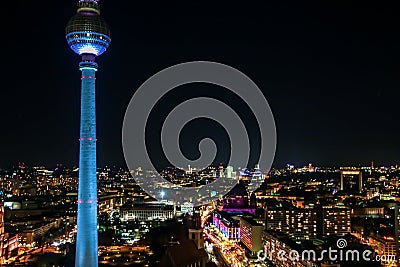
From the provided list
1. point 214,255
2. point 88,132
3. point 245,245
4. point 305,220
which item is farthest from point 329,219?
point 88,132

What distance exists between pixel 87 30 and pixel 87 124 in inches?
91.6

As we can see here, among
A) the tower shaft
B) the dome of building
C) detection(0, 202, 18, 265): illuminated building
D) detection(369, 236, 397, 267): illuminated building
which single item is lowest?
detection(369, 236, 397, 267): illuminated building

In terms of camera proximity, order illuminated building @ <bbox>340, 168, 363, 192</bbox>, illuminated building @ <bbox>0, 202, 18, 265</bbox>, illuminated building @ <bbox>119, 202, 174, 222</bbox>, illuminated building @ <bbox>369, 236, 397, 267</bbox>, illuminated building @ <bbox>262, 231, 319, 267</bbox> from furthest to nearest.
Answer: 1. illuminated building @ <bbox>340, 168, 363, 192</bbox>
2. illuminated building @ <bbox>119, 202, 174, 222</bbox>
3. illuminated building @ <bbox>369, 236, 397, 267</bbox>
4. illuminated building @ <bbox>0, 202, 18, 265</bbox>
5. illuminated building @ <bbox>262, 231, 319, 267</bbox>

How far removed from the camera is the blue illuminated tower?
11711 millimetres

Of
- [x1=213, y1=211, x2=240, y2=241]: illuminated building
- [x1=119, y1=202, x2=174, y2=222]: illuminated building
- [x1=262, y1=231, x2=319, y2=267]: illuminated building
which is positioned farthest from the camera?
[x1=119, y1=202, x2=174, y2=222]: illuminated building

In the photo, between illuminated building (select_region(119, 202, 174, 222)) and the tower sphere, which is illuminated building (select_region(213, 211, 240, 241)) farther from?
the tower sphere

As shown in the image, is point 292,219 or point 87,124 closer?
point 87,124

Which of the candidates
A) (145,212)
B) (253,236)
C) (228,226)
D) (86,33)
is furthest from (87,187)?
(145,212)

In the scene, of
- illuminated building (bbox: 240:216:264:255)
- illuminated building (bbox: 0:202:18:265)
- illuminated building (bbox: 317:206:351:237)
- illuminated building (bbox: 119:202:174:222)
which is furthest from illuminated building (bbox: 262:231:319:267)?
illuminated building (bbox: 119:202:174:222)

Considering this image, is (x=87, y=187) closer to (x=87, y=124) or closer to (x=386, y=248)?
(x=87, y=124)

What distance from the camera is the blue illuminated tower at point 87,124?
11711 mm

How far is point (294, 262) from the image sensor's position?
12.8 meters

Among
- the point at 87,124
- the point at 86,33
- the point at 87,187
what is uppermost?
the point at 86,33

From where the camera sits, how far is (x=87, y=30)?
12.1 metres
